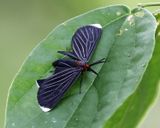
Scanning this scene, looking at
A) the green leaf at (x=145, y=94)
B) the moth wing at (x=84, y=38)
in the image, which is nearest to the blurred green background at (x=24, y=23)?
the moth wing at (x=84, y=38)

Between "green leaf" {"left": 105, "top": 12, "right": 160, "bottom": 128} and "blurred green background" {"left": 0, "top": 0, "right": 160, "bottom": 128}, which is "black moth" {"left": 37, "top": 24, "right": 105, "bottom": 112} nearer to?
"green leaf" {"left": 105, "top": 12, "right": 160, "bottom": 128}

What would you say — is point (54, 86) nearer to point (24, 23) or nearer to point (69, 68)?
point (69, 68)

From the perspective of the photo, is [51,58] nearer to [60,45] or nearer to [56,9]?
[60,45]

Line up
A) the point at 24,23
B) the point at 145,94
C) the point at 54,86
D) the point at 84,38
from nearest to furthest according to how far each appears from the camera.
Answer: the point at 145,94, the point at 54,86, the point at 84,38, the point at 24,23

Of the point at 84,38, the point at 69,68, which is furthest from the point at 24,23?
the point at 69,68

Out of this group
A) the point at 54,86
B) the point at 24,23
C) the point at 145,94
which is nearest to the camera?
the point at 145,94

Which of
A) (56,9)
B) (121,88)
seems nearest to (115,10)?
(121,88)
